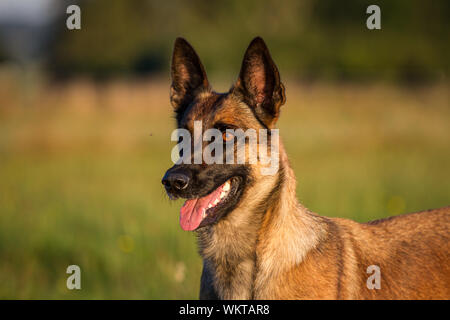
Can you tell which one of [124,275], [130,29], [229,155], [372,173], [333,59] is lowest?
[124,275]

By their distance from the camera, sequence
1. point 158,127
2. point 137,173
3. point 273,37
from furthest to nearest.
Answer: point 273,37, point 158,127, point 137,173

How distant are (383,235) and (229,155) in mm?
1243

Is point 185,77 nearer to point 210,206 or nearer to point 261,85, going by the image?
point 261,85

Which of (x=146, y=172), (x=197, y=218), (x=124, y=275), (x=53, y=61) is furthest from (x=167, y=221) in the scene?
(x=53, y=61)

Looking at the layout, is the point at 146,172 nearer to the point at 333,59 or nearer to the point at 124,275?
the point at 124,275

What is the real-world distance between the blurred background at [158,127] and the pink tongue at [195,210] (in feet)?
5.65

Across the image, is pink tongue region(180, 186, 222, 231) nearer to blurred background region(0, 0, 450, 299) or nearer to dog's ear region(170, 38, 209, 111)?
dog's ear region(170, 38, 209, 111)

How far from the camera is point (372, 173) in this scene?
10070 mm

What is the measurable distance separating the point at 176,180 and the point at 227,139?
502 mm

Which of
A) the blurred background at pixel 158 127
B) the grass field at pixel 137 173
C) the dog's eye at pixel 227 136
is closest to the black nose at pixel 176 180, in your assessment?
the dog's eye at pixel 227 136

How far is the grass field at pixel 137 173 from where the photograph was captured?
5.64 meters

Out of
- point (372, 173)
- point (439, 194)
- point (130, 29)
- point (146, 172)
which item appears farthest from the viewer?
point (130, 29)

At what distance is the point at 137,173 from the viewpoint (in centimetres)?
1084

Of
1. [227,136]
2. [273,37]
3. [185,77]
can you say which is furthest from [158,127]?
[273,37]
